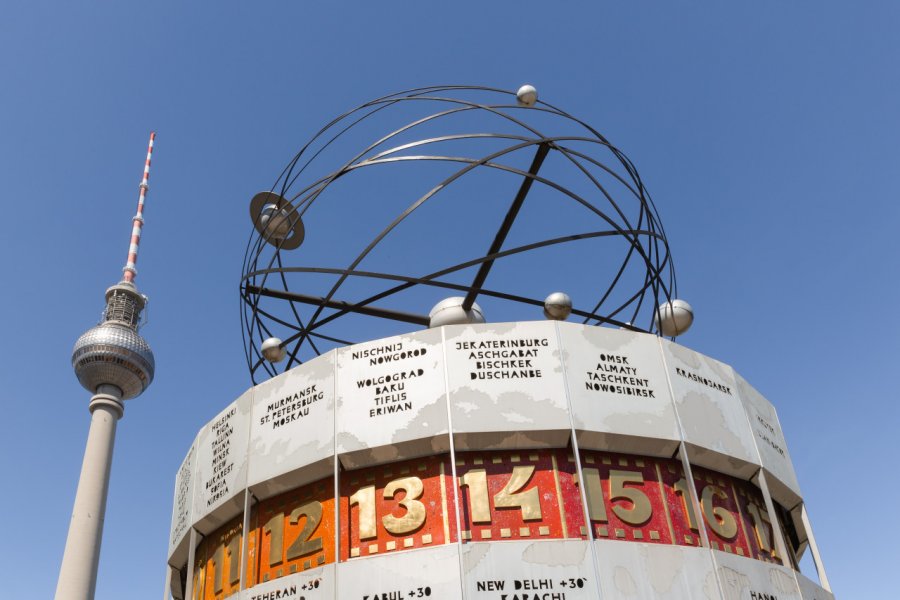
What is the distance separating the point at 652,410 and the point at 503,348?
2777mm

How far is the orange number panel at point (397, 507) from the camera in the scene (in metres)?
12.1

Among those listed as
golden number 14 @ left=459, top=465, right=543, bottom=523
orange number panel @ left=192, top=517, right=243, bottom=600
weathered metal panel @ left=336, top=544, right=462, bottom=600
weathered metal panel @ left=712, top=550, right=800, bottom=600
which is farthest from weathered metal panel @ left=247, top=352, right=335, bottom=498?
weathered metal panel @ left=712, top=550, right=800, bottom=600

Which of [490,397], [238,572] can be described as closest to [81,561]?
[238,572]

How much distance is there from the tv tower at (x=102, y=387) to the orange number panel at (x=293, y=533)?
53.7m

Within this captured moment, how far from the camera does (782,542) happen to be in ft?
44.5

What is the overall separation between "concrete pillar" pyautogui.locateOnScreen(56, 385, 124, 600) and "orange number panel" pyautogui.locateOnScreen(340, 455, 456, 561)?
55.3m

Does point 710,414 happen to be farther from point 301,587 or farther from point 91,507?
point 91,507

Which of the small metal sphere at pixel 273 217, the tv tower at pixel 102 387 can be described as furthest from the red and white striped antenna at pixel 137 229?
the small metal sphere at pixel 273 217

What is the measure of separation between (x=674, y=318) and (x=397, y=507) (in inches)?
296

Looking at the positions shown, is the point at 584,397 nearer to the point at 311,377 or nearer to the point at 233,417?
the point at 311,377

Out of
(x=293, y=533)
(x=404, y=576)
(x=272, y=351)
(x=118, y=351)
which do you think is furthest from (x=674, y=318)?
(x=118, y=351)

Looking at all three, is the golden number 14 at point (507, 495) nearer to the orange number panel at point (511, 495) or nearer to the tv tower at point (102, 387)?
the orange number panel at point (511, 495)

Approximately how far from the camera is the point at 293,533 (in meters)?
13.0

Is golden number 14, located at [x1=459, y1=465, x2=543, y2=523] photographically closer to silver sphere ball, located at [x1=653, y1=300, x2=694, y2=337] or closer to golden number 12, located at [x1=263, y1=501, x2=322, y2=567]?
golden number 12, located at [x1=263, y1=501, x2=322, y2=567]
